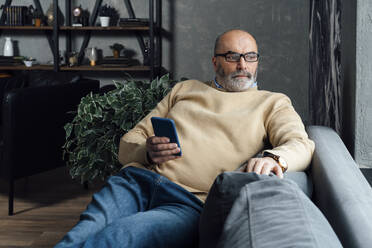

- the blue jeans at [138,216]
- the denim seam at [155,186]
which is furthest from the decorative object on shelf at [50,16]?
the denim seam at [155,186]

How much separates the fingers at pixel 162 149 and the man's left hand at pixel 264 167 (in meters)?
0.30

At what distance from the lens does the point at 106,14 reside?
16.4ft

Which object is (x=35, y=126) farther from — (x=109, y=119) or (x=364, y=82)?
(x=364, y=82)

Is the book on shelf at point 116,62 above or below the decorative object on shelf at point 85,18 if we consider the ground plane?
below

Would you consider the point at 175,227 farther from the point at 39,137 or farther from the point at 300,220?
the point at 39,137

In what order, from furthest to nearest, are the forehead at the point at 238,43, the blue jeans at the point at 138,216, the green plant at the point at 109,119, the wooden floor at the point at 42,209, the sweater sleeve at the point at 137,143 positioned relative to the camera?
the wooden floor at the point at 42,209, the green plant at the point at 109,119, the forehead at the point at 238,43, the sweater sleeve at the point at 137,143, the blue jeans at the point at 138,216

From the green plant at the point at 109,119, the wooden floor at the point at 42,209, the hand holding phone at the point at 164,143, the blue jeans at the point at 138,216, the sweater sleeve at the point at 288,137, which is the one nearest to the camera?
the blue jeans at the point at 138,216

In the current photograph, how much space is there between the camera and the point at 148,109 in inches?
104

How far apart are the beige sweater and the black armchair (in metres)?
1.36

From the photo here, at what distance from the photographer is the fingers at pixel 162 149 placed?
68.9 inches

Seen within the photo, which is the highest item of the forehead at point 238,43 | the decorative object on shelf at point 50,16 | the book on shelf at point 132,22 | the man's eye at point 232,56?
the decorative object on shelf at point 50,16

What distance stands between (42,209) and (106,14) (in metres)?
2.50

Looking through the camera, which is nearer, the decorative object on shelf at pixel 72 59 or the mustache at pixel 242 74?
the mustache at pixel 242 74

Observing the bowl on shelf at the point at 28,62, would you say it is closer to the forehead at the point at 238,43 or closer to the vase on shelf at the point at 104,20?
the vase on shelf at the point at 104,20
